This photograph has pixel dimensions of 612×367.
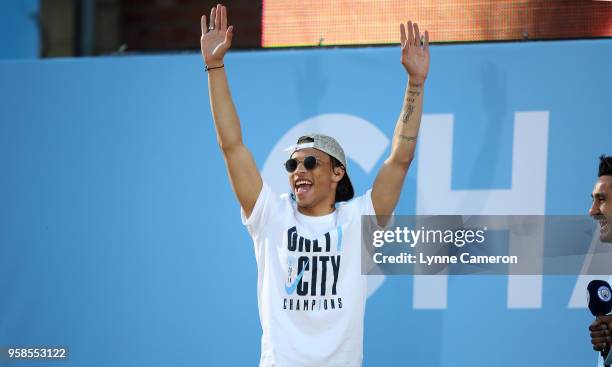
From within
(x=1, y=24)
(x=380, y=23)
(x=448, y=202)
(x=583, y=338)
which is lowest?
(x=583, y=338)

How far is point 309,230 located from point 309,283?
8.3 inches

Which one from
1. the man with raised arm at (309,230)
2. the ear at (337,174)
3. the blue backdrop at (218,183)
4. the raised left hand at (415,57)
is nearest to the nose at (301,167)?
the man with raised arm at (309,230)

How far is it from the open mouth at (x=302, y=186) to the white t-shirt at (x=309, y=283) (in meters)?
0.08

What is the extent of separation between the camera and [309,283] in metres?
3.31

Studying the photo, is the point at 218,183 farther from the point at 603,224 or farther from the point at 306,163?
the point at 603,224

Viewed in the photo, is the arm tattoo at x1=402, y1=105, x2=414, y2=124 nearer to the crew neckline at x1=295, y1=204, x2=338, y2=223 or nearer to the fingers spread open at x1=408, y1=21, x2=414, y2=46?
the fingers spread open at x1=408, y1=21, x2=414, y2=46

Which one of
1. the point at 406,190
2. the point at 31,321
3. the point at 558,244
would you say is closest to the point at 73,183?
the point at 31,321

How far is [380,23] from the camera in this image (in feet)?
14.0

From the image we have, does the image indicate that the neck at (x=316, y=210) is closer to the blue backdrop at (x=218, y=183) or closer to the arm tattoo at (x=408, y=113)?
the arm tattoo at (x=408, y=113)

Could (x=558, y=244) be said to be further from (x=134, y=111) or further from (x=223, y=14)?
(x=134, y=111)

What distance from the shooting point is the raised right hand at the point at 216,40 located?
11.2ft

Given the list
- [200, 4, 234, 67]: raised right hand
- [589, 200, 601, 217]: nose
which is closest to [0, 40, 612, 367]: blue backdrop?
[589, 200, 601, 217]: nose

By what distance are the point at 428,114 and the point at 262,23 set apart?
978 millimetres

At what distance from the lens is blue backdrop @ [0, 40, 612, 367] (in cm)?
394
